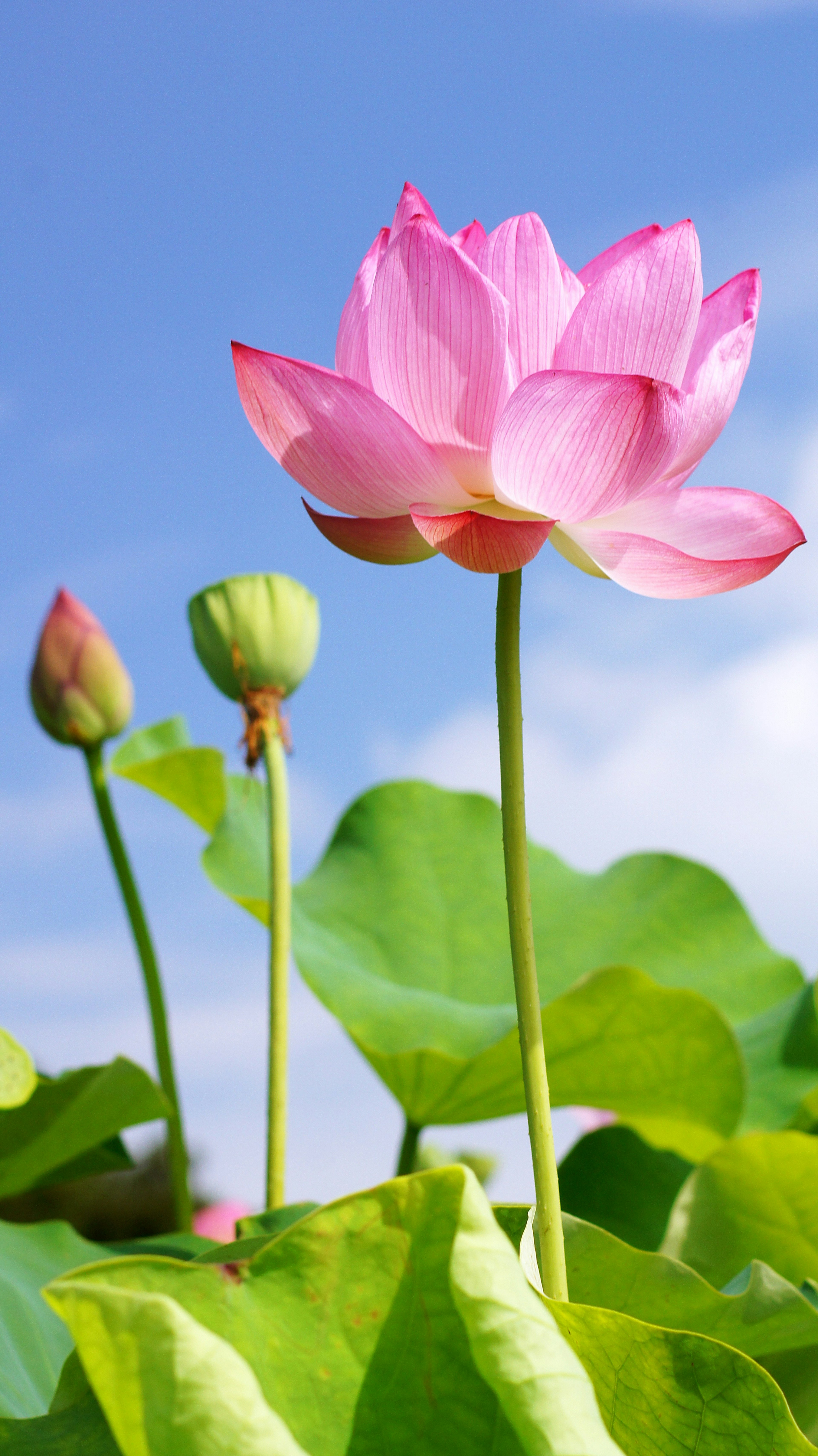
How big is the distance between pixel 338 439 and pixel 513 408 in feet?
0.21

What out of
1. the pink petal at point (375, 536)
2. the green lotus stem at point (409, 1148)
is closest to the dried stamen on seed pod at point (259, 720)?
the green lotus stem at point (409, 1148)

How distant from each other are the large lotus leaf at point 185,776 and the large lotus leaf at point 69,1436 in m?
0.86

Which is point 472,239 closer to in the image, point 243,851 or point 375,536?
Result: point 375,536

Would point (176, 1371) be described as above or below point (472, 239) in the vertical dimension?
below

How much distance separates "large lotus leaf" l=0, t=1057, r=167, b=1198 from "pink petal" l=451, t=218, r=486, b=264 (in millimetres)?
655

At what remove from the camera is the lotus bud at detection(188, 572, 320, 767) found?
95 cm

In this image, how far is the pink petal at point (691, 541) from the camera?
424 mm

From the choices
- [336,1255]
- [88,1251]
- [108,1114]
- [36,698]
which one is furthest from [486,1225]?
[36,698]

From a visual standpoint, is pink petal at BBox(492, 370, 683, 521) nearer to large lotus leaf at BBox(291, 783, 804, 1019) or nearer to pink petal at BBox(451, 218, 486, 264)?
pink petal at BBox(451, 218, 486, 264)

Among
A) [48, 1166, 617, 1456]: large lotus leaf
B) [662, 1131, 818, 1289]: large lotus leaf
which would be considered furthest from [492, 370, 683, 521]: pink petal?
[662, 1131, 818, 1289]: large lotus leaf

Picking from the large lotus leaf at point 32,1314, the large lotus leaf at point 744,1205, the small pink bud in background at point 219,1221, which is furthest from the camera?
the small pink bud in background at point 219,1221

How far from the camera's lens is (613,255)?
0.46 m

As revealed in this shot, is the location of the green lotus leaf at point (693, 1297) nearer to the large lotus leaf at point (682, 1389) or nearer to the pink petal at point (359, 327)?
the large lotus leaf at point (682, 1389)

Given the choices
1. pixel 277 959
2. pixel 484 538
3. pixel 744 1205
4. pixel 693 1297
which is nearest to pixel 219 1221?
pixel 277 959
